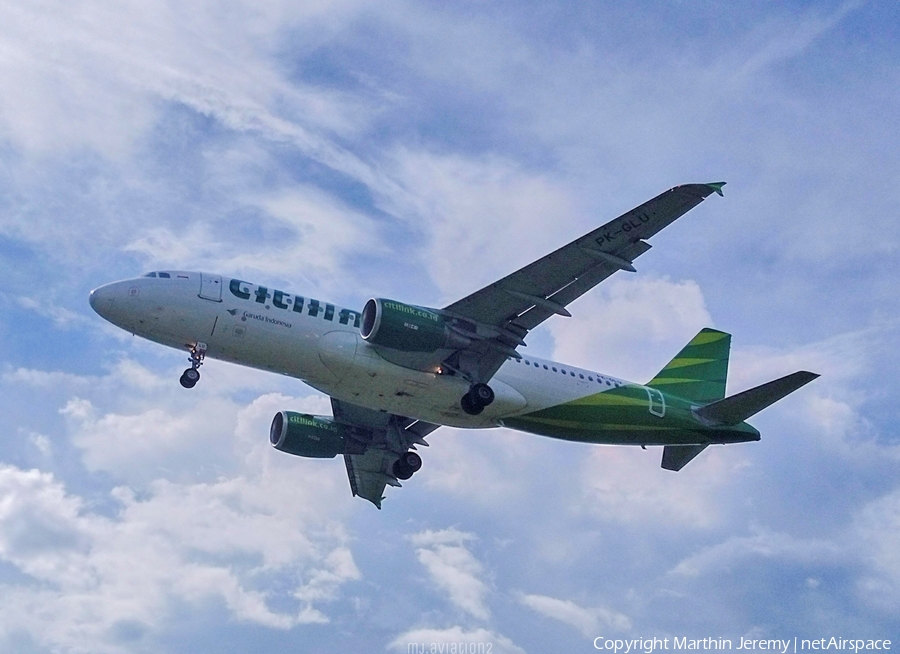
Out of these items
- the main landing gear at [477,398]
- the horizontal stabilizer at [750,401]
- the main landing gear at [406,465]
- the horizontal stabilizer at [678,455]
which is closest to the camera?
the horizontal stabilizer at [750,401]

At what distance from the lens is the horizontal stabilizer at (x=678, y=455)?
44.1 meters

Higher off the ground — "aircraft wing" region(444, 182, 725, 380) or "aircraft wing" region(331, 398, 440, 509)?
"aircraft wing" region(444, 182, 725, 380)

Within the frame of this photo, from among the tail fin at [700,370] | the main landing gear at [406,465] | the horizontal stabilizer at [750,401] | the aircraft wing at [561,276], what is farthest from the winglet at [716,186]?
the main landing gear at [406,465]

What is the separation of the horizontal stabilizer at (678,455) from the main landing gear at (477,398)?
9.47 meters

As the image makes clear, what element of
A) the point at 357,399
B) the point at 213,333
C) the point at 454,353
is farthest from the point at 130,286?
the point at 454,353

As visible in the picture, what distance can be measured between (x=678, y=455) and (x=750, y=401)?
203 inches

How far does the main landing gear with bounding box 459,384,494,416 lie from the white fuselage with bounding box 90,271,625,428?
1.40 ft

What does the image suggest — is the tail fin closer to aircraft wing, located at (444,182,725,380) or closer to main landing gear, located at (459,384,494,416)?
aircraft wing, located at (444,182,725,380)

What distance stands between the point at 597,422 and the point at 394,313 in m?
9.93

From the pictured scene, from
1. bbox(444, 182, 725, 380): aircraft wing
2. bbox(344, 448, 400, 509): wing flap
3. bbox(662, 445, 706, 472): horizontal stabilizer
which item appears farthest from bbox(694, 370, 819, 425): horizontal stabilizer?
bbox(344, 448, 400, 509): wing flap

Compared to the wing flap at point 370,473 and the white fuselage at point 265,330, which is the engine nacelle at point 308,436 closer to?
the wing flap at point 370,473

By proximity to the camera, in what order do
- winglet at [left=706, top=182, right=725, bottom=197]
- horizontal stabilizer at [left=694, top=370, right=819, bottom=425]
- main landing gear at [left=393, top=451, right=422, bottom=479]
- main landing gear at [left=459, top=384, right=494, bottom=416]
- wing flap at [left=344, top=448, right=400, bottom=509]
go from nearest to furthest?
winglet at [left=706, top=182, right=725, bottom=197] < horizontal stabilizer at [left=694, top=370, right=819, bottom=425] < main landing gear at [left=459, top=384, right=494, bottom=416] < main landing gear at [left=393, top=451, right=422, bottom=479] < wing flap at [left=344, top=448, right=400, bottom=509]

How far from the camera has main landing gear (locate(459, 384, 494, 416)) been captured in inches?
1529

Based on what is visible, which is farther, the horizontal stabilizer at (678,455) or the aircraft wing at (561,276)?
the horizontal stabilizer at (678,455)
